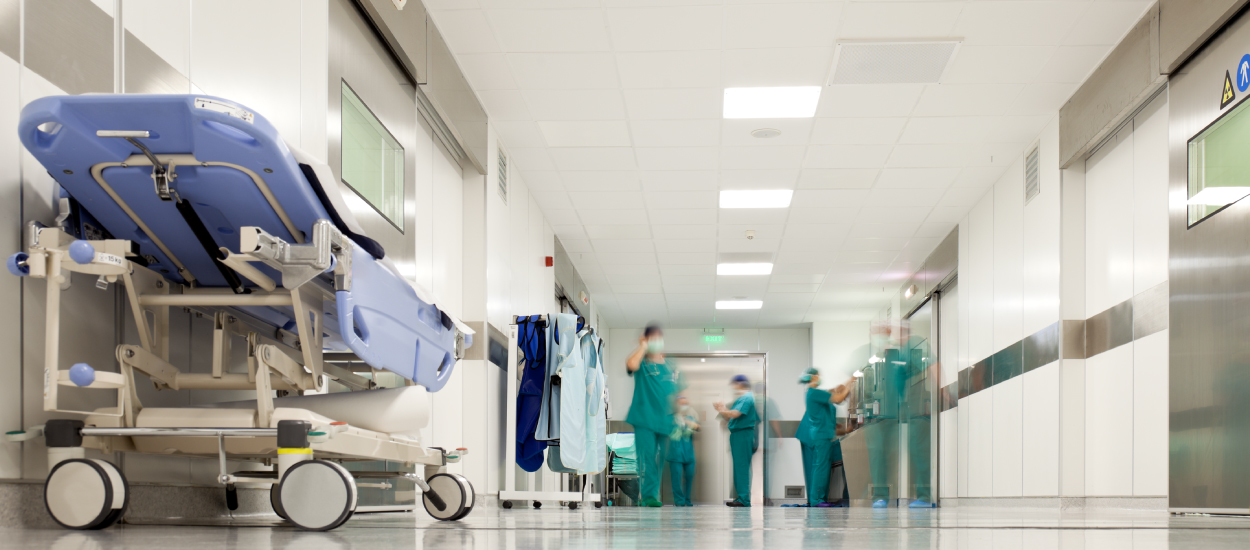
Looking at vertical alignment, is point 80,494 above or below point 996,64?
below

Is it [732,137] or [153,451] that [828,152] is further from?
[153,451]

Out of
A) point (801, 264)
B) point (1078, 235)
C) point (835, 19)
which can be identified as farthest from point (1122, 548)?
point (801, 264)

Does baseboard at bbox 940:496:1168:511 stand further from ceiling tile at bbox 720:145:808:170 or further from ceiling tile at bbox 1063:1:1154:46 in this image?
ceiling tile at bbox 720:145:808:170

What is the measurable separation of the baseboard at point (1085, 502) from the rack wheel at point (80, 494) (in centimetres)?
483

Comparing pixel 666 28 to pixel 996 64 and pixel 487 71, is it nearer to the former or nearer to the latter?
pixel 487 71

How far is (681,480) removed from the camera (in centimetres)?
993

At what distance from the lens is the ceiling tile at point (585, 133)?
21.9ft

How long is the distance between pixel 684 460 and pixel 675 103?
479cm

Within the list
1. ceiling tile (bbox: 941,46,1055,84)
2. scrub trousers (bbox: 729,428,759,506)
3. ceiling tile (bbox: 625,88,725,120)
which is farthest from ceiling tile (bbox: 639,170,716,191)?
scrub trousers (bbox: 729,428,759,506)

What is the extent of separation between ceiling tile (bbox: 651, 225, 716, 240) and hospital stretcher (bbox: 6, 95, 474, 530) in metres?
6.96

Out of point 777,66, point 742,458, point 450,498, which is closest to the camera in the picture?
point 450,498

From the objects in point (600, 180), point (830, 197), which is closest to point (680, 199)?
point (600, 180)

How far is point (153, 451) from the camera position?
227cm

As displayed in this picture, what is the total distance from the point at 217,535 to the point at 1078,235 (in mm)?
5801
